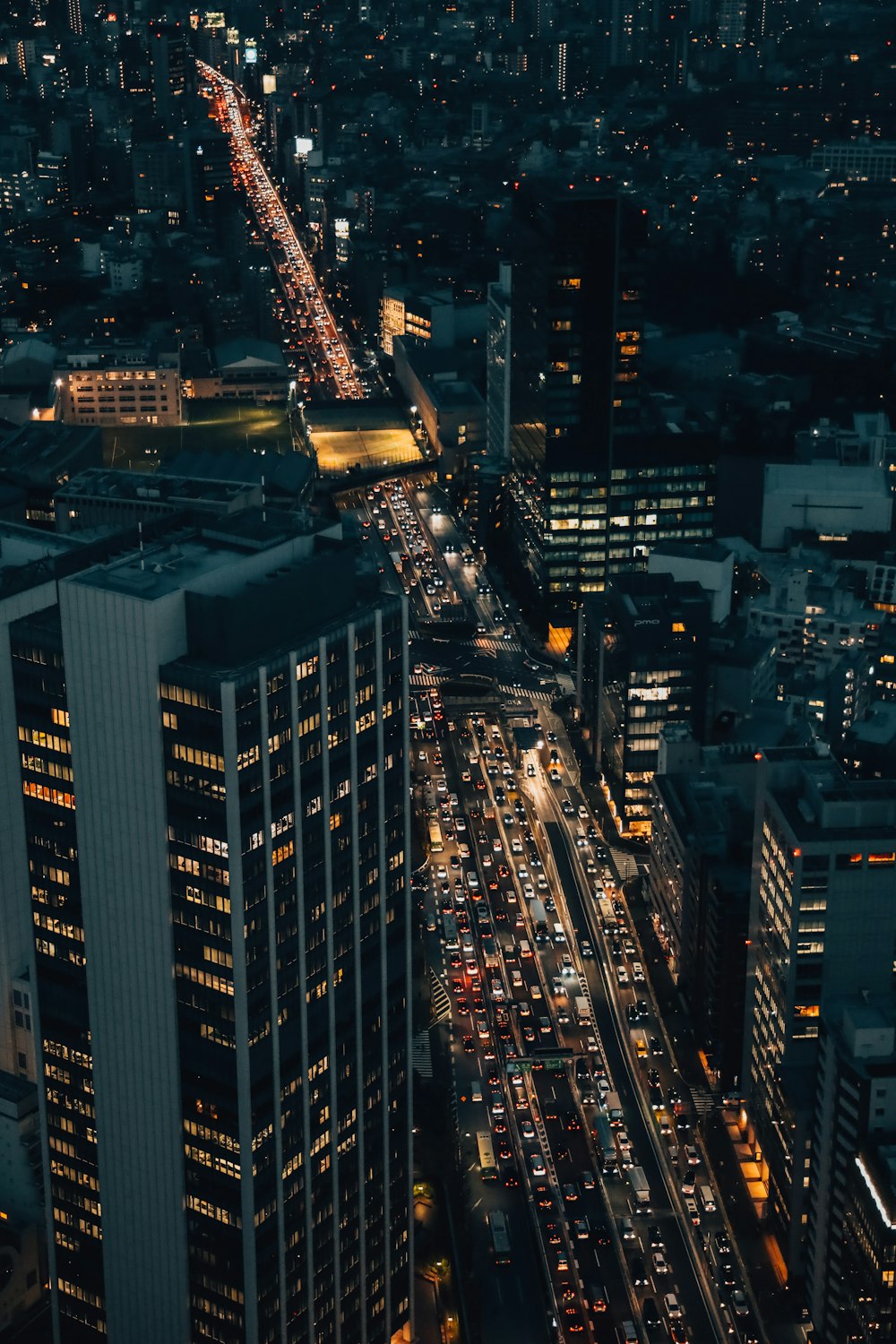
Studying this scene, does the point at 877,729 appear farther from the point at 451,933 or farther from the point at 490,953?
the point at 451,933

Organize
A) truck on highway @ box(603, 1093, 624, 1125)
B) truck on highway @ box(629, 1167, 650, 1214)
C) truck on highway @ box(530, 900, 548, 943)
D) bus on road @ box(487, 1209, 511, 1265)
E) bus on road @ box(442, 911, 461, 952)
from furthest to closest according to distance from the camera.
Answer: truck on highway @ box(530, 900, 548, 943) → bus on road @ box(442, 911, 461, 952) → truck on highway @ box(603, 1093, 624, 1125) → truck on highway @ box(629, 1167, 650, 1214) → bus on road @ box(487, 1209, 511, 1265)

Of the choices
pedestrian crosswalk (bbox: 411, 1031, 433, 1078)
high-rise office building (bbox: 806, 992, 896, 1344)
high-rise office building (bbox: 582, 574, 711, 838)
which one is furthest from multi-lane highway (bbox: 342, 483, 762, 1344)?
high-rise office building (bbox: 806, 992, 896, 1344)

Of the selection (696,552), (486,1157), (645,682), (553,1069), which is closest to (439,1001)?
(553,1069)

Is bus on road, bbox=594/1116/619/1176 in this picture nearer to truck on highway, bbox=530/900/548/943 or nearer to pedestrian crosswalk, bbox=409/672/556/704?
truck on highway, bbox=530/900/548/943

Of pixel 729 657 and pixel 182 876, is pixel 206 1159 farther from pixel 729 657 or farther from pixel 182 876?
pixel 729 657

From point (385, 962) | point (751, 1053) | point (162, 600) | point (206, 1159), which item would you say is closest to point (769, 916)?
point (751, 1053)

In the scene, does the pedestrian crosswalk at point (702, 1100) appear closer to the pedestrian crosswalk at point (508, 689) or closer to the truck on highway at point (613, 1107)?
the truck on highway at point (613, 1107)

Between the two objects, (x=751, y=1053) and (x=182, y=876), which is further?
(x=751, y=1053)
